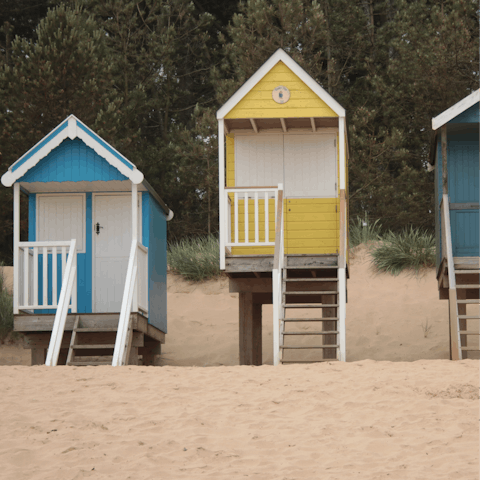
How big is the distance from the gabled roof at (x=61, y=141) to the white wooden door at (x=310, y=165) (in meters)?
2.61

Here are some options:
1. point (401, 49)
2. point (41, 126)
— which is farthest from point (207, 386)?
point (401, 49)

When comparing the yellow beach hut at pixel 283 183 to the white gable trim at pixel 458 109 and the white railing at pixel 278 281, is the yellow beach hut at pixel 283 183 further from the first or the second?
the white gable trim at pixel 458 109

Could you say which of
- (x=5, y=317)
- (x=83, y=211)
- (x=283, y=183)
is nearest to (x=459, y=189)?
(x=283, y=183)

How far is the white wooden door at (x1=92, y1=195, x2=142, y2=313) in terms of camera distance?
13.2m

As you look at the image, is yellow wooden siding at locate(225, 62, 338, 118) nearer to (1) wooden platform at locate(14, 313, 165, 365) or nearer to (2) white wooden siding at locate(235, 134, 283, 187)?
(2) white wooden siding at locate(235, 134, 283, 187)

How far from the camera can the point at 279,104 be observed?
12641mm

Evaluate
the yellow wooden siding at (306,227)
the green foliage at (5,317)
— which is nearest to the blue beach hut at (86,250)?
the yellow wooden siding at (306,227)

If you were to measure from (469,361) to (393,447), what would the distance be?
11.9ft

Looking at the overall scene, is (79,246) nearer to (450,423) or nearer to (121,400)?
(121,400)

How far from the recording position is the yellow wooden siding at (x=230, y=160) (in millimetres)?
13398

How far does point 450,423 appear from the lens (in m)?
7.16

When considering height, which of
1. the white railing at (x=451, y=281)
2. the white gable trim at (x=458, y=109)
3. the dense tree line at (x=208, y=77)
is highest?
the dense tree line at (x=208, y=77)

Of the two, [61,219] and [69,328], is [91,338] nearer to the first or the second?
[69,328]

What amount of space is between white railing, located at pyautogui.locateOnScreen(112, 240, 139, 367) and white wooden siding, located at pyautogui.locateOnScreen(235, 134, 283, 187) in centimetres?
243
